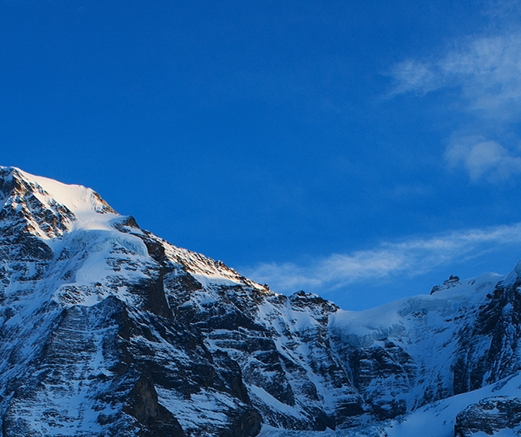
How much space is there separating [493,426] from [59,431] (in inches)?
2825

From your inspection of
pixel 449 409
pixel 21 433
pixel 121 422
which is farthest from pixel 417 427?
pixel 21 433

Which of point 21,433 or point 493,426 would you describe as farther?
point 21,433

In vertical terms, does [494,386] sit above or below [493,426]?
above

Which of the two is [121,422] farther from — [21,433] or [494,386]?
[494,386]

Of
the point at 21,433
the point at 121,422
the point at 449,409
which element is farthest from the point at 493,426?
the point at 21,433

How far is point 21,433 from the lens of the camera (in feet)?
647

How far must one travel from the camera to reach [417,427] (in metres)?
195

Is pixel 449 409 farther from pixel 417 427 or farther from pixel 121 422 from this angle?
pixel 121 422

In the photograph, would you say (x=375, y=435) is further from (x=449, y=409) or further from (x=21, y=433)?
(x=21, y=433)

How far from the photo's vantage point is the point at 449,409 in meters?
196

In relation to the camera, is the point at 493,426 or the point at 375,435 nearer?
the point at 493,426

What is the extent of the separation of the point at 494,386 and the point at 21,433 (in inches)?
3103

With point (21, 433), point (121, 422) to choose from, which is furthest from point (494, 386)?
point (21, 433)

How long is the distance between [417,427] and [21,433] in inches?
2563
